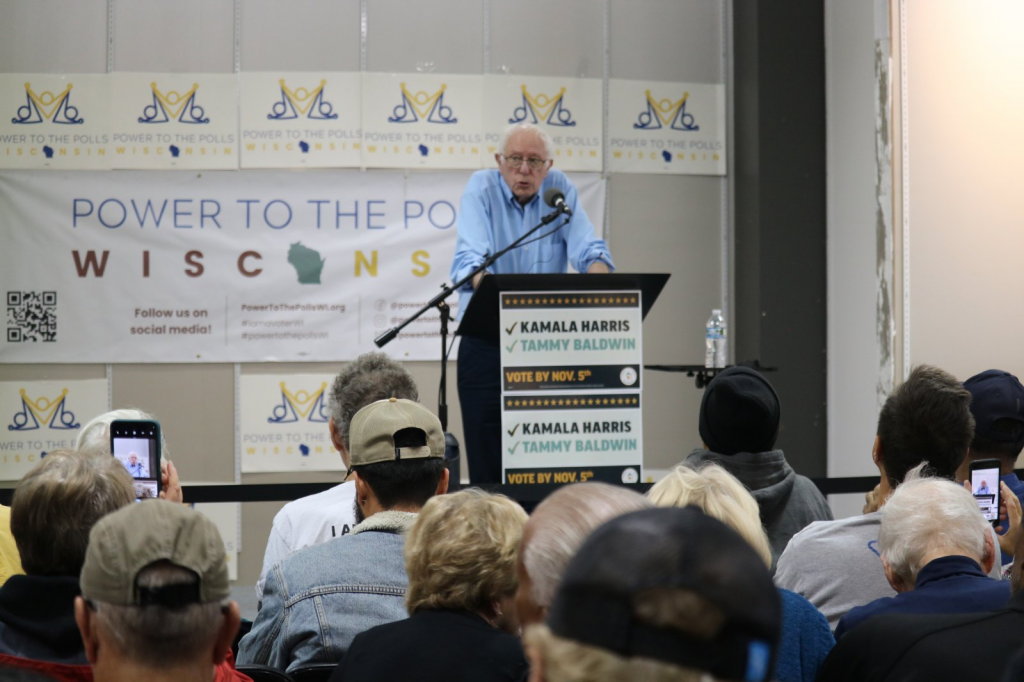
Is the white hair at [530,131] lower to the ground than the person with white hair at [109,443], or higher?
higher

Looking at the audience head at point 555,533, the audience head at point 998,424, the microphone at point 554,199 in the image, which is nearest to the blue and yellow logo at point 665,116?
the microphone at point 554,199

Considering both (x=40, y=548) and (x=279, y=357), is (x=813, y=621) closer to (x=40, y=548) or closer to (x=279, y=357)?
(x=40, y=548)

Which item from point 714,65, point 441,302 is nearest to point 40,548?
point 441,302

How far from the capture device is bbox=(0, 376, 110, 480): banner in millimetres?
5941

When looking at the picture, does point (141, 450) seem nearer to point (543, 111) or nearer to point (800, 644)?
point (800, 644)

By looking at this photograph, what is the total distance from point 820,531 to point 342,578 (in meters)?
1.07

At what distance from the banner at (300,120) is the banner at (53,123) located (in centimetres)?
85

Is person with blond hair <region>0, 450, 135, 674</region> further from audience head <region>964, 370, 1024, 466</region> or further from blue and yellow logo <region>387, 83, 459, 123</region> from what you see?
blue and yellow logo <region>387, 83, 459, 123</region>

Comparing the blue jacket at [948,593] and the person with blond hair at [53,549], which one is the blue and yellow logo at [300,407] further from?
the blue jacket at [948,593]

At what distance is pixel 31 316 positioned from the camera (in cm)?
596

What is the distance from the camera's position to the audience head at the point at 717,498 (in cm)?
167

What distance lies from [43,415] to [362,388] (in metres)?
3.93

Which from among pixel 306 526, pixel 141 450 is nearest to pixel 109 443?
pixel 141 450

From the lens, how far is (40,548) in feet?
4.99
